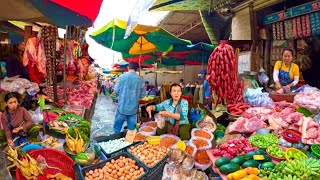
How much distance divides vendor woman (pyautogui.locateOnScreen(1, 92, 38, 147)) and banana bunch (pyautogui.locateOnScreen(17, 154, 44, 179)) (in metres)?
1.00

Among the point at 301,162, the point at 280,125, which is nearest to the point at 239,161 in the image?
the point at 301,162

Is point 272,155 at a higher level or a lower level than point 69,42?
lower

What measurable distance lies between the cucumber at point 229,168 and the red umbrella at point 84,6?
2468 millimetres

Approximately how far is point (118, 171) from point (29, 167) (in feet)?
3.45

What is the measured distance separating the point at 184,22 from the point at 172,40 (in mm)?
4670

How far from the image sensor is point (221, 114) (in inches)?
216

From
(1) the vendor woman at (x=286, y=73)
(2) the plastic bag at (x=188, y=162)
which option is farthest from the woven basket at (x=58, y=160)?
(1) the vendor woman at (x=286, y=73)

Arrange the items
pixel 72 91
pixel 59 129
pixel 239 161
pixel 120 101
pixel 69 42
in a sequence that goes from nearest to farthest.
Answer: pixel 239 161 → pixel 59 129 → pixel 120 101 → pixel 69 42 → pixel 72 91

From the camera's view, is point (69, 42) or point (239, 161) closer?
point (239, 161)

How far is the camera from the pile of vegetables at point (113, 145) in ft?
12.8

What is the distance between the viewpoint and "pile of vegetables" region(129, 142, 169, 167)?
359 cm

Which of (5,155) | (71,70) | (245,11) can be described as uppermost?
(245,11)

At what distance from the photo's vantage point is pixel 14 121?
14.1 feet

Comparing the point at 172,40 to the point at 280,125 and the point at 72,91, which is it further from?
the point at 280,125
